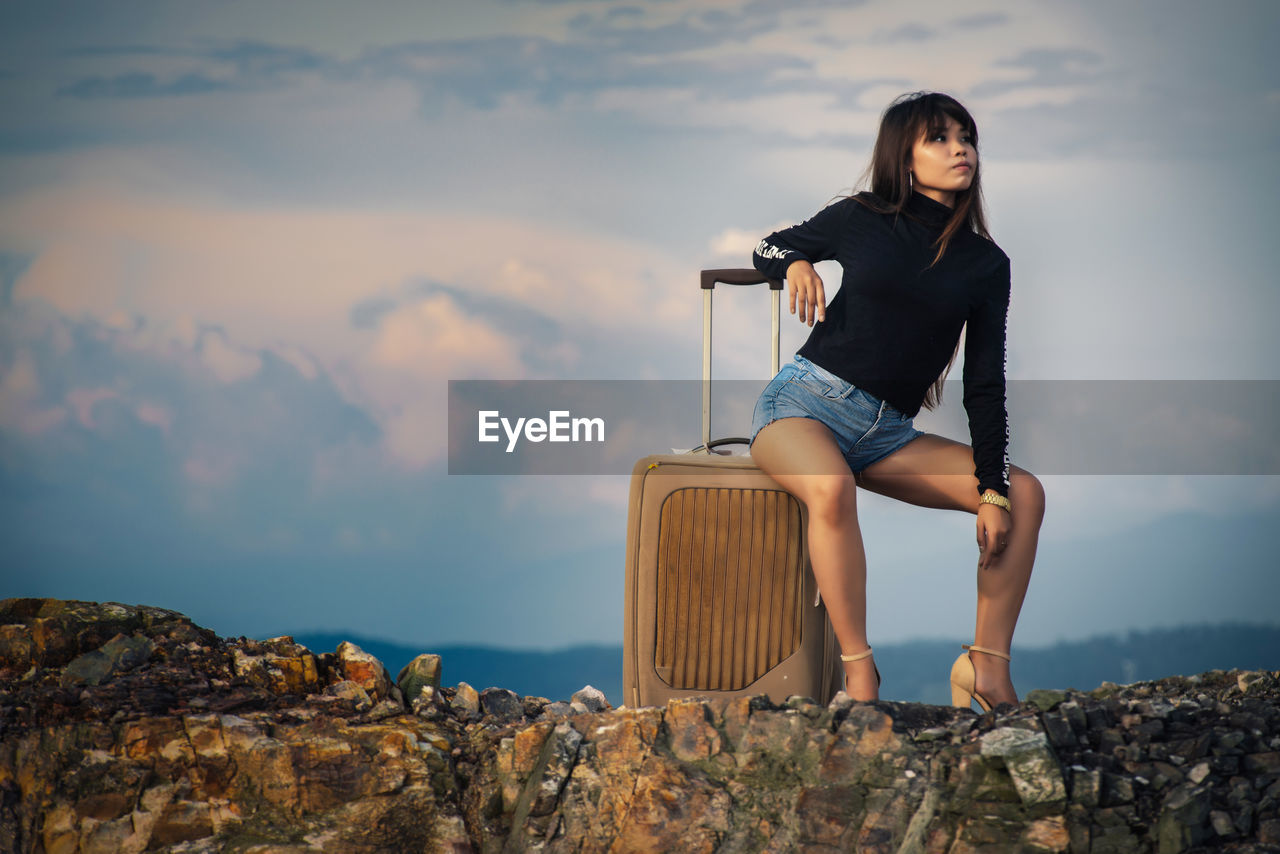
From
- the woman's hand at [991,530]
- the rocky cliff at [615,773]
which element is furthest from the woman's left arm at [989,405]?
the rocky cliff at [615,773]

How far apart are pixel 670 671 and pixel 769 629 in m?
0.32

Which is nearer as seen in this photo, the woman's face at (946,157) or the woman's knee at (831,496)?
the woman's knee at (831,496)

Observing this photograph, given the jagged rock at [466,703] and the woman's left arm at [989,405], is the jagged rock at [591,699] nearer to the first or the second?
the jagged rock at [466,703]

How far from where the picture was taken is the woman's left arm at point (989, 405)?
328cm

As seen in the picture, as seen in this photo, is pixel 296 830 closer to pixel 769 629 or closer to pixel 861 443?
pixel 769 629

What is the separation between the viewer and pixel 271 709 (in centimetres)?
335

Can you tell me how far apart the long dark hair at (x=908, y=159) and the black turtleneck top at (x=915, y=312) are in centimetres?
3

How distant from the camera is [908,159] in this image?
341 cm

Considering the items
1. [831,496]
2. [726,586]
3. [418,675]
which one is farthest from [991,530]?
[418,675]

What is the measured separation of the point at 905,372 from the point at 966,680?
0.90 m

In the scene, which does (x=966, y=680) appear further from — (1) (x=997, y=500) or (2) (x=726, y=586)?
(2) (x=726, y=586)

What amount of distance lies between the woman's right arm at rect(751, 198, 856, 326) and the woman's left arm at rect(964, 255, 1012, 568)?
45 centimetres

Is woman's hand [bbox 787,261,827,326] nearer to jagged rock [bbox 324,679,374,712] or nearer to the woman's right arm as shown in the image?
the woman's right arm

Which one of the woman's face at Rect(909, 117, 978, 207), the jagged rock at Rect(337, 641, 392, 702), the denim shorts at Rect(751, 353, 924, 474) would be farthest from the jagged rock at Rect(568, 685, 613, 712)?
the woman's face at Rect(909, 117, 978, 207)
